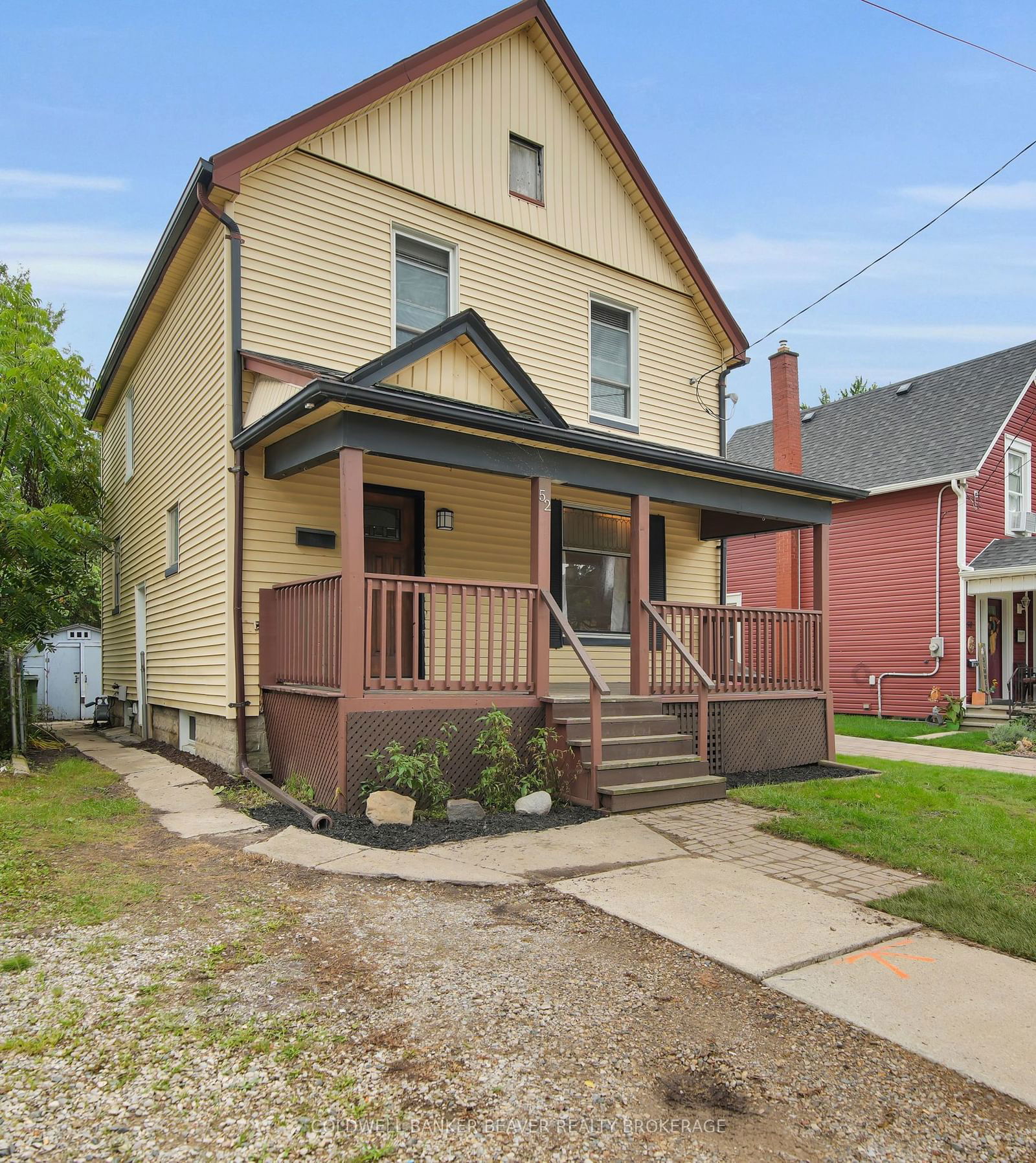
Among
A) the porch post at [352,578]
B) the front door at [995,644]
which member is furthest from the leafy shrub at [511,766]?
the front door at [995,644]

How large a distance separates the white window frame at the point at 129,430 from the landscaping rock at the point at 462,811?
956 centimetres

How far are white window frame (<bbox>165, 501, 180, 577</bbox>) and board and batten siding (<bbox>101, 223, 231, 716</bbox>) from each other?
10 centimetres

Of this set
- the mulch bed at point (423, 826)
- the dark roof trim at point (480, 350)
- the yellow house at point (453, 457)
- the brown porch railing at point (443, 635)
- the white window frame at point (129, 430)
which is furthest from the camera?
the white window frame at point (129, 430)

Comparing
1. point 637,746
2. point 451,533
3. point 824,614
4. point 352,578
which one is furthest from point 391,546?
point 824,614

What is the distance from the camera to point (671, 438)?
11906mm

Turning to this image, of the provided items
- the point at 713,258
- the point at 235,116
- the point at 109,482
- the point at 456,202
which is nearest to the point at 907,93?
the point at 456,202

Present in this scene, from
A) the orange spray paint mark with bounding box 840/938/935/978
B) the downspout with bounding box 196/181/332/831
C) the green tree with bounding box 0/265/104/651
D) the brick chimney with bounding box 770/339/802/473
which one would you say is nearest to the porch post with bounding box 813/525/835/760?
the orange spray paint mark with bounding box 840/938/935/978

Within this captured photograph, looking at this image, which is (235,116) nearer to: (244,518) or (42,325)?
(42,325)

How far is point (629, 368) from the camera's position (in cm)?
1163

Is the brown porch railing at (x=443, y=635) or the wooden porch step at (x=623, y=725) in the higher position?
the brown porch railing at (x=443, y=635)

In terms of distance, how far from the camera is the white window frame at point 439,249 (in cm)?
949

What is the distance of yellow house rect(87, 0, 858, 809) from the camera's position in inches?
286

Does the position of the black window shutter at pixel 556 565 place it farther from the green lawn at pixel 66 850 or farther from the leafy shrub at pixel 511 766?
the green lawn at pixel 66 850

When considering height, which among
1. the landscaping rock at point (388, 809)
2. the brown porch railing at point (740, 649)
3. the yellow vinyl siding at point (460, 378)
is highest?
the yellow vinyl siding at point (460, 378)
